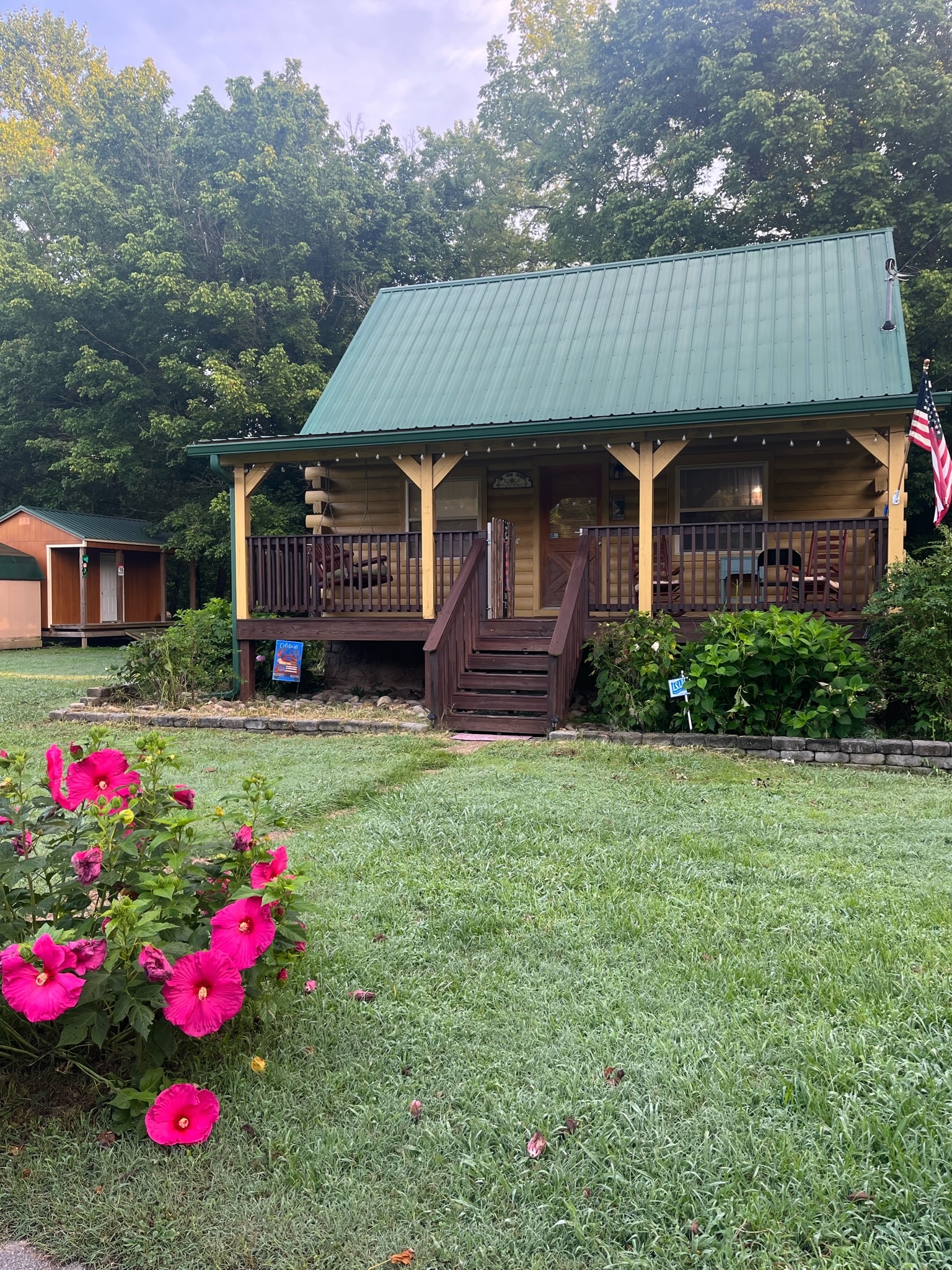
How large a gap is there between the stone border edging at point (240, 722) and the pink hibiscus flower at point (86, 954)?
5971mm

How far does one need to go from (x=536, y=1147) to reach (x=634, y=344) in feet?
35.0

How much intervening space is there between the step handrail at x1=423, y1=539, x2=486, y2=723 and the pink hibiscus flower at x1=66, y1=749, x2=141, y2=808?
18.3ft

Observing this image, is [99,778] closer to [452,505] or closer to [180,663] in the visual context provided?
[180,663]

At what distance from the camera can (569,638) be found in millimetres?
8148

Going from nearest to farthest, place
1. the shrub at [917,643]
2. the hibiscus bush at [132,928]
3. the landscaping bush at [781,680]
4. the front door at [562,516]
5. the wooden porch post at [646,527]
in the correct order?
the hibiscus bush at [132,928] < the shrub at [917,643] < the landscaping bush at [781,680] < the wooden porch post at [646,527] < the front door at [562,516]

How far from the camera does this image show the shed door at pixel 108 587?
21.8 m

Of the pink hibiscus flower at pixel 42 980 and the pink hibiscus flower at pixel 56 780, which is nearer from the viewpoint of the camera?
the pink hibiscus flower at pixel 42 980

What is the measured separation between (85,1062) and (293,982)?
2.16 ft

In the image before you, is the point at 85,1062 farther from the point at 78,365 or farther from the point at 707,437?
the point at 78,365

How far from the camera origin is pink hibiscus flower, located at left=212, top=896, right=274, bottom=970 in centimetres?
205

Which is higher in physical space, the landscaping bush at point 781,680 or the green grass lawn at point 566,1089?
the landscaping bush at point 781,680

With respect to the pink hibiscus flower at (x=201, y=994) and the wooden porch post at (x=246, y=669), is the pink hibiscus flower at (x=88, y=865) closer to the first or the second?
the pink hibiscus flower at (x=201, y=994)

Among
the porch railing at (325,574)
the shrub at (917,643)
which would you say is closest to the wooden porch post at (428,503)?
the porch railing at (325,574)

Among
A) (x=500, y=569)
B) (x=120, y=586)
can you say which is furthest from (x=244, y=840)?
(x=120, y=586)
